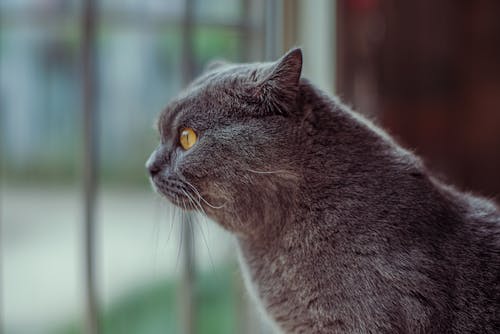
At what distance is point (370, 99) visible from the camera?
173cm

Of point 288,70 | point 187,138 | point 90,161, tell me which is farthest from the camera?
point 90,161

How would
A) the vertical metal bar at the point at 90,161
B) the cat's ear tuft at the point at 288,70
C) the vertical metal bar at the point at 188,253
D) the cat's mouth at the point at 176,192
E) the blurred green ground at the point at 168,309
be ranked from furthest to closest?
the blurred green ground at the point at 168,309 → the vertical metal bar at the point at 188,253 → the vertical metal bar at the point at 90,161 → the cat's mouth at the point at 176,192 → the cat's ear tuft at the point at 288,70

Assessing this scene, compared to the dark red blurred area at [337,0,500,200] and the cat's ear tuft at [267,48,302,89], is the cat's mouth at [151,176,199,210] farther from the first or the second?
the dark red blurred area at [337,0,500,200]

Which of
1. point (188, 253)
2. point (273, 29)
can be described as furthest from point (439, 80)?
point (188, 253)

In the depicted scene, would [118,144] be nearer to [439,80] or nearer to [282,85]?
[282,85]

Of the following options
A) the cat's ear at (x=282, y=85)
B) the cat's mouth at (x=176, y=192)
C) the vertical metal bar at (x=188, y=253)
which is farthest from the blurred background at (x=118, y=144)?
the cat's ear at (x=282, y=85)

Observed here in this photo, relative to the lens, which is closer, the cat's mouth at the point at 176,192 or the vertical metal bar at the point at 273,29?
the cat's mouth at the point at 176,192

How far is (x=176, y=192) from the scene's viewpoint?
0.97 meters

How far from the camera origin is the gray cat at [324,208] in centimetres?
87

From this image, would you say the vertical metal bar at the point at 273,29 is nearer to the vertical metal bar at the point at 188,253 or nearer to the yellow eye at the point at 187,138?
the vertical metal bar at the point at 188,253

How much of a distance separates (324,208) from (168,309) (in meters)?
0.80

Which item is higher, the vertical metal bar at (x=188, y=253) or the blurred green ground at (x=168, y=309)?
the vertical metal bar at (x=188, y=253)

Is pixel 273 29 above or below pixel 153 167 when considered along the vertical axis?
above

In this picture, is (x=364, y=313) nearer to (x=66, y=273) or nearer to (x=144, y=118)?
(x=144, y=118)
